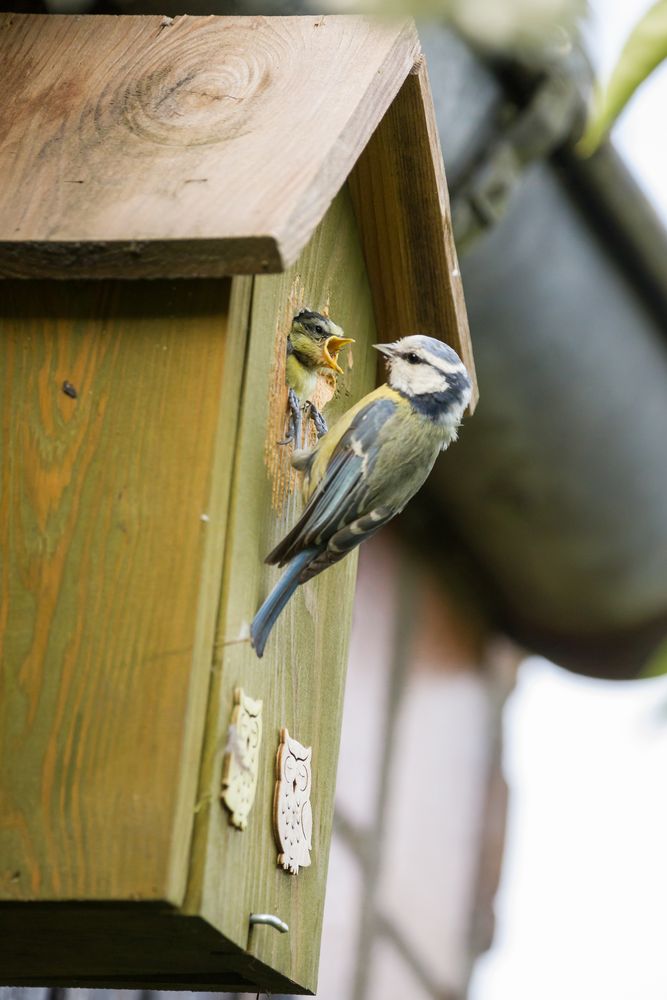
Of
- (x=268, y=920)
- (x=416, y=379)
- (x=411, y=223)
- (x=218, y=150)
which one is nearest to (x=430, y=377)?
(x=416, y=379)

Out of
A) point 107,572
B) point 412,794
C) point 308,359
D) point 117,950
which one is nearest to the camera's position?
point 107,572

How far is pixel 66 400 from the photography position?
5.48ft

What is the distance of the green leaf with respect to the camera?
0.60m

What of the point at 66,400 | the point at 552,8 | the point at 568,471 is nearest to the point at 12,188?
the point at 66,400

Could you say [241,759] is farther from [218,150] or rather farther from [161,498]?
[218,150]

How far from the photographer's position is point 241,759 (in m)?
1.60

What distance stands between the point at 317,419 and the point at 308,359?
0.10 meters

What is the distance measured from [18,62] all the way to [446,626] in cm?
251

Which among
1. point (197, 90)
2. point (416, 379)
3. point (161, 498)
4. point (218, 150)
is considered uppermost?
point (197, 90)

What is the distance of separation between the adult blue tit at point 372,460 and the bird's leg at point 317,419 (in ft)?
0.10

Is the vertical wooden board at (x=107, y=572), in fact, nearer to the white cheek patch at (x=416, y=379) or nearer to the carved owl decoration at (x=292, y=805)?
the carved owl decoration at (x=292, y=805)

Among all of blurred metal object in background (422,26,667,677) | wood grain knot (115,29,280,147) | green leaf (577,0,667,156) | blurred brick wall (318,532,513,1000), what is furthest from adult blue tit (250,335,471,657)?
blurred brick wall (318,532,513,1000)

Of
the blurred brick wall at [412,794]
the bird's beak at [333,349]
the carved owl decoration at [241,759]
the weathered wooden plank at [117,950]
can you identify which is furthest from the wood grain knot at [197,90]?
the blurred brick wall at [412,794]

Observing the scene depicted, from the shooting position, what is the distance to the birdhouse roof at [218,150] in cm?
161
